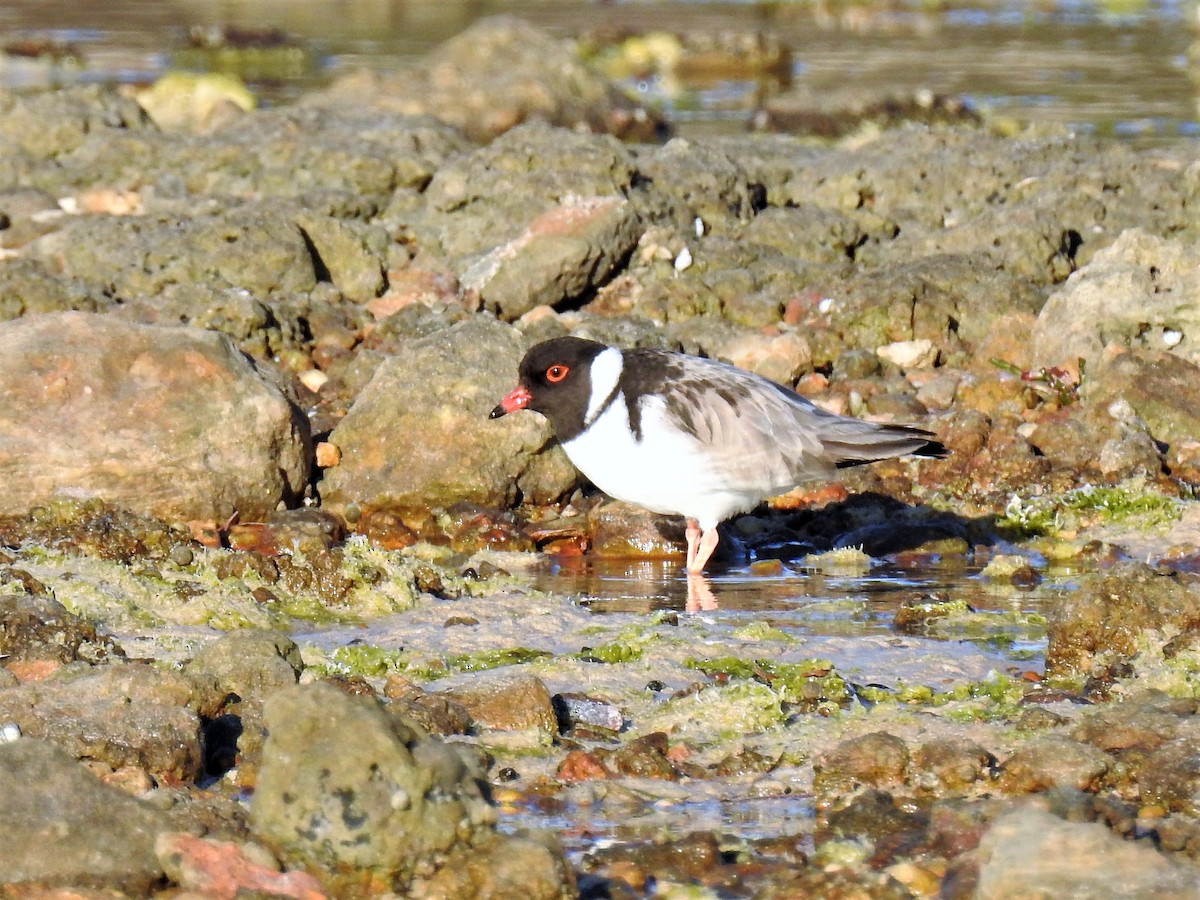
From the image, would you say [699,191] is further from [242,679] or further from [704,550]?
[242,679]

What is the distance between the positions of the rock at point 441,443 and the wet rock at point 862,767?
3.82 meters

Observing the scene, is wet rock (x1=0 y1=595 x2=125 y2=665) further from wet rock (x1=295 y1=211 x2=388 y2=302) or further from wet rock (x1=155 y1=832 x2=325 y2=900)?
wet rock (x1=295 y1=211 x2=388 y2=302)

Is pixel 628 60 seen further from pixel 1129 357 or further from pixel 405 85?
pixel 1129 357

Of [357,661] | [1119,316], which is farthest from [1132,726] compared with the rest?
[1119,316]

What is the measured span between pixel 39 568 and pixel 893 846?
166 inches

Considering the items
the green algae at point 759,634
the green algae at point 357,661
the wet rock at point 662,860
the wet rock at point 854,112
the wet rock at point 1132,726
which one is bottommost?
the green algae at point 759,634

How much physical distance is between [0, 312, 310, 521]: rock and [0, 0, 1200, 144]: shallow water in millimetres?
12753

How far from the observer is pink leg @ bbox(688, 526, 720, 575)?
8398 mm

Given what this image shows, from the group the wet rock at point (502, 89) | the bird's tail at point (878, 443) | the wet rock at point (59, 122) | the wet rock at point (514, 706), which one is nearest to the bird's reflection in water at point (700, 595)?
the bird's tail at point (878, 443)

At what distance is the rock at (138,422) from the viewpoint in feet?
27.4

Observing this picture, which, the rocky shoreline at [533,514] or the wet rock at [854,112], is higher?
the wet rock at [854,112]

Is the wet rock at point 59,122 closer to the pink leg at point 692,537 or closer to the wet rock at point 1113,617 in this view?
the pink leg at point 692,537

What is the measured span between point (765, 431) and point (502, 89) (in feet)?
38.6

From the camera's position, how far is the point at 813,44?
Answer: 32156mm
